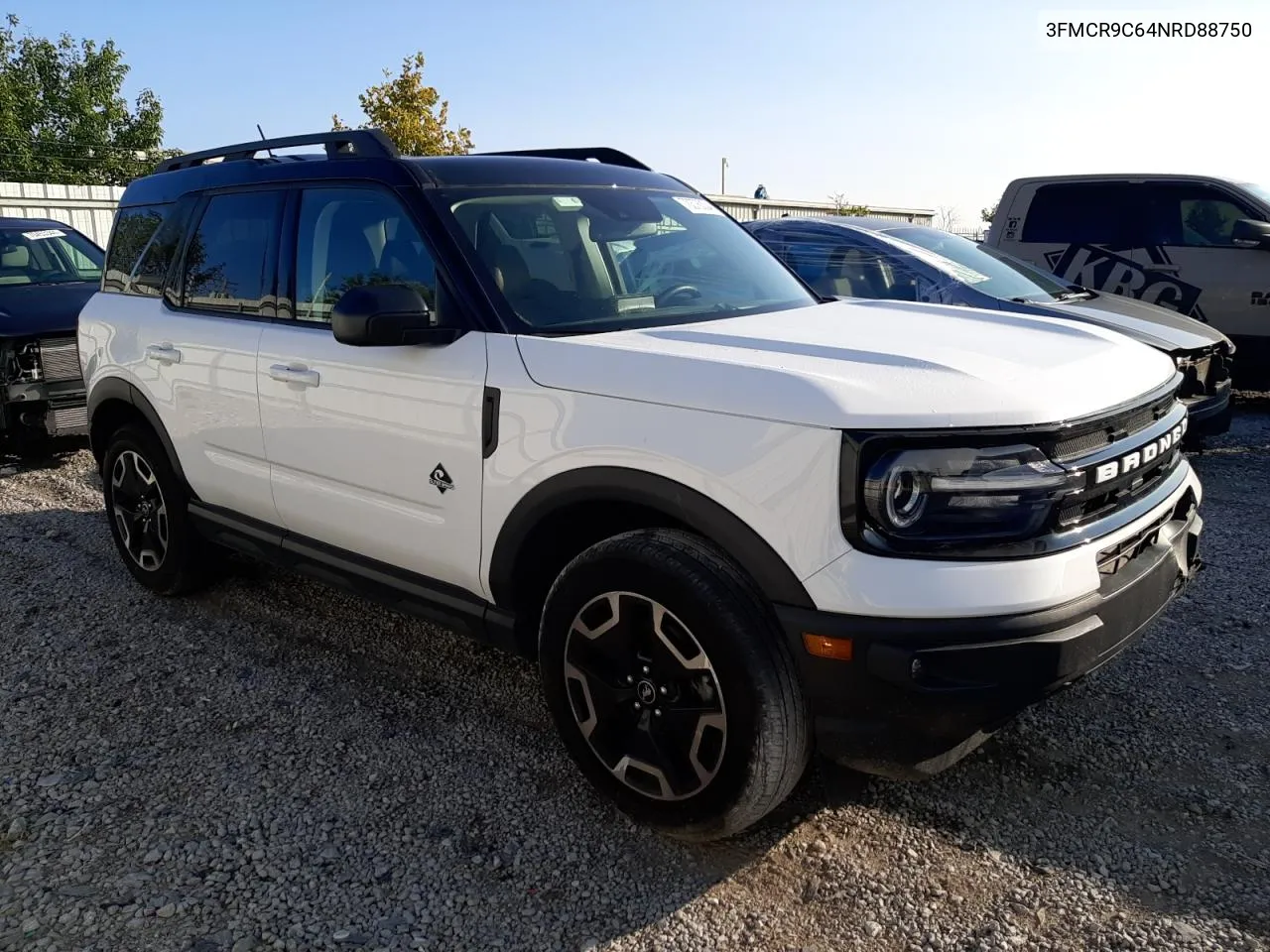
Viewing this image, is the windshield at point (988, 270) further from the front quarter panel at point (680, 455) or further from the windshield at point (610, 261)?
the front quarter panel at point (680, 455)

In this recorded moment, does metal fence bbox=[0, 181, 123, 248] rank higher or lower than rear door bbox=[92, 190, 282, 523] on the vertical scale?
higher

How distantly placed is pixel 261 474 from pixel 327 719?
970 mm

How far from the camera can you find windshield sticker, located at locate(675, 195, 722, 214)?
3939mm

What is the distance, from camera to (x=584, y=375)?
2.70 metres

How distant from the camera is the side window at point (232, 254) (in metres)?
3.79

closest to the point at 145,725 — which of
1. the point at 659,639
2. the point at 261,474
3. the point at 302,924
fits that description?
the point at 261,474

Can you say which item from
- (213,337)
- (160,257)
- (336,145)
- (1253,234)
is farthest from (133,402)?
(1253,234)

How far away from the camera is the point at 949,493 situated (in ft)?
7.30

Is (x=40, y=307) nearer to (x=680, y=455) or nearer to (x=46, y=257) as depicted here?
(x=46, y=257)

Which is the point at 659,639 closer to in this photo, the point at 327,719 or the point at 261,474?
A: the point at 327,719

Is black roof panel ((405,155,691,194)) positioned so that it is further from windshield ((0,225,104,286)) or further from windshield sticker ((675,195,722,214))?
windshield ((0,225,104,286))

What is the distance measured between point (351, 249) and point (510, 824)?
2.00 metres

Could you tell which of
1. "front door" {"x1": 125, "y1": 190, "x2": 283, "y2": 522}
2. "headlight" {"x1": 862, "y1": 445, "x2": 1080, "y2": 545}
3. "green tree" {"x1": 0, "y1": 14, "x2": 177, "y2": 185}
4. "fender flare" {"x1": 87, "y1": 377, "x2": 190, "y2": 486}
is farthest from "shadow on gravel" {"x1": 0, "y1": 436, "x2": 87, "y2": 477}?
"green tree" {"x1": 0, "y1": 14, "x2": 177, "y2": 185}

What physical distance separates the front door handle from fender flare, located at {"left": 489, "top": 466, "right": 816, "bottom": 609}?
995mm
